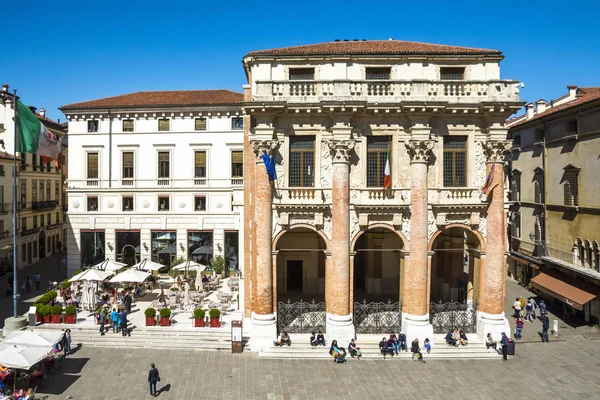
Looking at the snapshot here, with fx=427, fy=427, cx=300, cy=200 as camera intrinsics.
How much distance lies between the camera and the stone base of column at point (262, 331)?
22.7 metres

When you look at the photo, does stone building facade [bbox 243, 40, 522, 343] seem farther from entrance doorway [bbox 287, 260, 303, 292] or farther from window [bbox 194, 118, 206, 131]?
window [bbox 194, 118, 206, 131]

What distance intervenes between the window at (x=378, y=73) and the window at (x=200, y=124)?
19.7m

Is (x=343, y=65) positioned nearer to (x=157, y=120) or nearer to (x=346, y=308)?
(x=346, y=308)

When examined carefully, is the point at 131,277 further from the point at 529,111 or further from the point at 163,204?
the point at 529,111

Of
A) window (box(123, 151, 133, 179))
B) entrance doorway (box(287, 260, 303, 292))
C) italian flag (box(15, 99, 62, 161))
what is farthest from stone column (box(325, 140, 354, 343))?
window (box(123, 151, 133, 179))

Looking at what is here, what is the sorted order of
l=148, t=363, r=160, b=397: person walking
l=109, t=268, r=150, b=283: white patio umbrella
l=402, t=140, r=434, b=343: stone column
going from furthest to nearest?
l=109, t=268, r=150, b=283: white patio umbrella
l=402, t=140, r=434, b=343: stone column
l=148, t=363, r=160, b=397: person walking

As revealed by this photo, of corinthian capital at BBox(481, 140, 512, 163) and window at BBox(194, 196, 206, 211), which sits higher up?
corinthian capital at BBox(481, 140, 512, 163)

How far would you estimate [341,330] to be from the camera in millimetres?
22938

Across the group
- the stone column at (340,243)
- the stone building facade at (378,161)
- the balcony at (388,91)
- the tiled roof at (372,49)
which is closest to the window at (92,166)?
the stone building facade at (378,161)

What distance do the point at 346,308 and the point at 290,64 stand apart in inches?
545

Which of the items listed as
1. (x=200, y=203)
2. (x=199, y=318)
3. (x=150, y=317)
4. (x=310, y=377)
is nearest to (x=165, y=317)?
(x=150, y=317)

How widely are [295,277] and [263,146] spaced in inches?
488

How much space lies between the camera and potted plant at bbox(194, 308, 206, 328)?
79.9 feet

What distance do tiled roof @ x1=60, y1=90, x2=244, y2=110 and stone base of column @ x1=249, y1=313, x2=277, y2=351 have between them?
22.1 m
